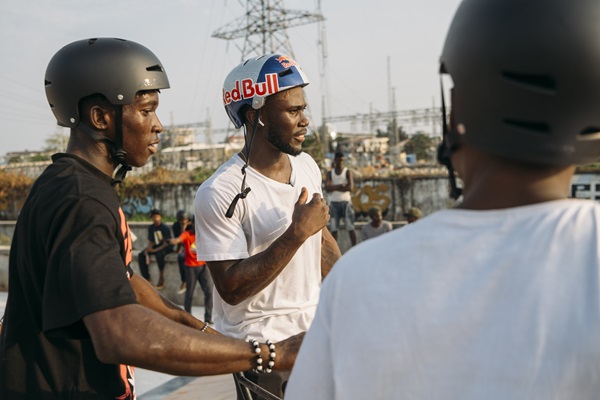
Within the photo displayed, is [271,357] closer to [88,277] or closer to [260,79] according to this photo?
[88,277]

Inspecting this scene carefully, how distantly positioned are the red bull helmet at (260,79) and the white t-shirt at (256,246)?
361 millimetres

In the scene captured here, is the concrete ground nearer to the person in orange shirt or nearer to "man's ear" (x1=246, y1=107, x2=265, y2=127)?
the person in orange shirt

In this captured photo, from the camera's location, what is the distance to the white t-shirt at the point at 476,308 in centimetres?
112

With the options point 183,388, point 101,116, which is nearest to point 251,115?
point 101,116

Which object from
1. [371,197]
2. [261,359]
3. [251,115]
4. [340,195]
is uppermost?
[251,115]

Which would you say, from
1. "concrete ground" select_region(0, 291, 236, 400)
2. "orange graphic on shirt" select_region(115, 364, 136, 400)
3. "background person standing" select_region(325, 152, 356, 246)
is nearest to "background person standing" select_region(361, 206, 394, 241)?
"background person standing" select_region(325, 152, 356, 246)

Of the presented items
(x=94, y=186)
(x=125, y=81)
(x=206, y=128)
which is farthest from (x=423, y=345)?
(x=206, y=128)

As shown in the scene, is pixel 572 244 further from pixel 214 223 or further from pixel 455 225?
pixel 214 223

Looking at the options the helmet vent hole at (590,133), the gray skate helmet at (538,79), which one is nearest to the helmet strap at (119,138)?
the gray skate helmet at (538,79)

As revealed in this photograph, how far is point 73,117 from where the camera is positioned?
94.7 inches

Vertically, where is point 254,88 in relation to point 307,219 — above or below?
above

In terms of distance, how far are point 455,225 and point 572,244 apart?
21 cm

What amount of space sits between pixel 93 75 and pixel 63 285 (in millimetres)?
890

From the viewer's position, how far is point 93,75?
2.40 meters
